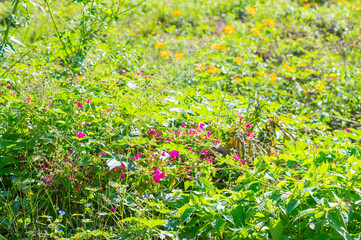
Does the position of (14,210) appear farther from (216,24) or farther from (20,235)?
(216,24)

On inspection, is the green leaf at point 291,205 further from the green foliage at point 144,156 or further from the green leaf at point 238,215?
the green leaf at point 238,215

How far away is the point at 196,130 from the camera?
2.23 meters

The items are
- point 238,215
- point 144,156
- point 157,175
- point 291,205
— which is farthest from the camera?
point 144,156

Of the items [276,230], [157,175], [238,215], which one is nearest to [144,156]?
[157,175]

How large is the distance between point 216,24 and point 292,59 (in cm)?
160

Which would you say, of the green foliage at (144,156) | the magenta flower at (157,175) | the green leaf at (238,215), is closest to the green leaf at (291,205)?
the green foliage at (144,156)

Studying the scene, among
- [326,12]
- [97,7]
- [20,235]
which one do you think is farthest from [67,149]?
[326,12]

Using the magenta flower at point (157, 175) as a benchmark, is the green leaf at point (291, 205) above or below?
above

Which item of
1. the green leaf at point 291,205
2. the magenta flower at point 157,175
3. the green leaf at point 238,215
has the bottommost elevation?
the magenta flower at point 157,175

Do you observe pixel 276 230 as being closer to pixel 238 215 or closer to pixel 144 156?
pixel 238 215

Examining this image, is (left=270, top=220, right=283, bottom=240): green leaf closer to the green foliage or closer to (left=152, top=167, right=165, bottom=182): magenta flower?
the green foliage

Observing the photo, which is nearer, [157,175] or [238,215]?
[238,215]

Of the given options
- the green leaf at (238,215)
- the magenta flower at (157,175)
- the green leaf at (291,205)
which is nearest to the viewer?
the green leaf at (291,205)

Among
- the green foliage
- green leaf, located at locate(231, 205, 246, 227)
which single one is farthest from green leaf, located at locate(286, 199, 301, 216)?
green leaf, located at locate(231, 205, 246, 227)
